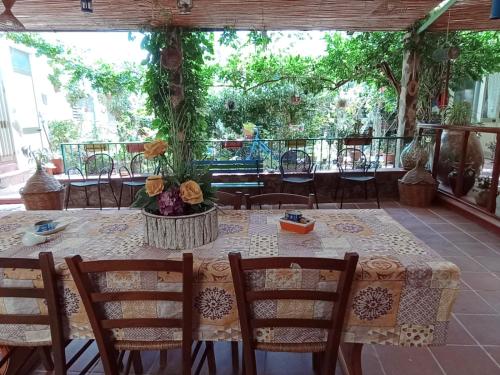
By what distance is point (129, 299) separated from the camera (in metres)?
1.12

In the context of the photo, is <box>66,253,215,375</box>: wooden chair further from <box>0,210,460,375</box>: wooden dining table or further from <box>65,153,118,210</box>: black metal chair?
<box>65,153,118,210</box>: black metal chair

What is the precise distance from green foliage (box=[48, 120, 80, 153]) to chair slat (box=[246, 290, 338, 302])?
23.3 ft

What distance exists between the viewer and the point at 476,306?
213 cm

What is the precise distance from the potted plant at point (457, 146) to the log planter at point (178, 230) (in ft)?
12.7

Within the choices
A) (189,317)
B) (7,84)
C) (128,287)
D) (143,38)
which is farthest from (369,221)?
(7,84)

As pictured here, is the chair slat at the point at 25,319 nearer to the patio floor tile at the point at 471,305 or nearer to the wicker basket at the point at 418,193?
the patio floor tile at the point at 471,305

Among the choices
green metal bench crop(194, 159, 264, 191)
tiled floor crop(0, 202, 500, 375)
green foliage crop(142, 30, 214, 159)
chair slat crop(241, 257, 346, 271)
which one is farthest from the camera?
green foliage crop(142, 30, 214, 159)

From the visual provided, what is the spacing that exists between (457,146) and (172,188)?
423 centimetres

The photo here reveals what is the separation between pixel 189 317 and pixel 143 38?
4.27m

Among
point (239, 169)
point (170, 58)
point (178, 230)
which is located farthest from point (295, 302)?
point (170, 58)

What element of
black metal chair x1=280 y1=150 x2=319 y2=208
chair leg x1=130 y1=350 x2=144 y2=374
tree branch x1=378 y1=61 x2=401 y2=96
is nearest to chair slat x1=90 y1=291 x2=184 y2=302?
chair leg x1=130 y1=350 x2=144 y2=374

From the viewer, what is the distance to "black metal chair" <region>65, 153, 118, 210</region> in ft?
14.0

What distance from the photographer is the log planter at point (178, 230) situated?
4.37ft

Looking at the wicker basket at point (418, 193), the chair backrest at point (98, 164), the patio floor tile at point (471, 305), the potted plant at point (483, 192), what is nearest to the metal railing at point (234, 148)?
the chair backrest at point (98, 164)
